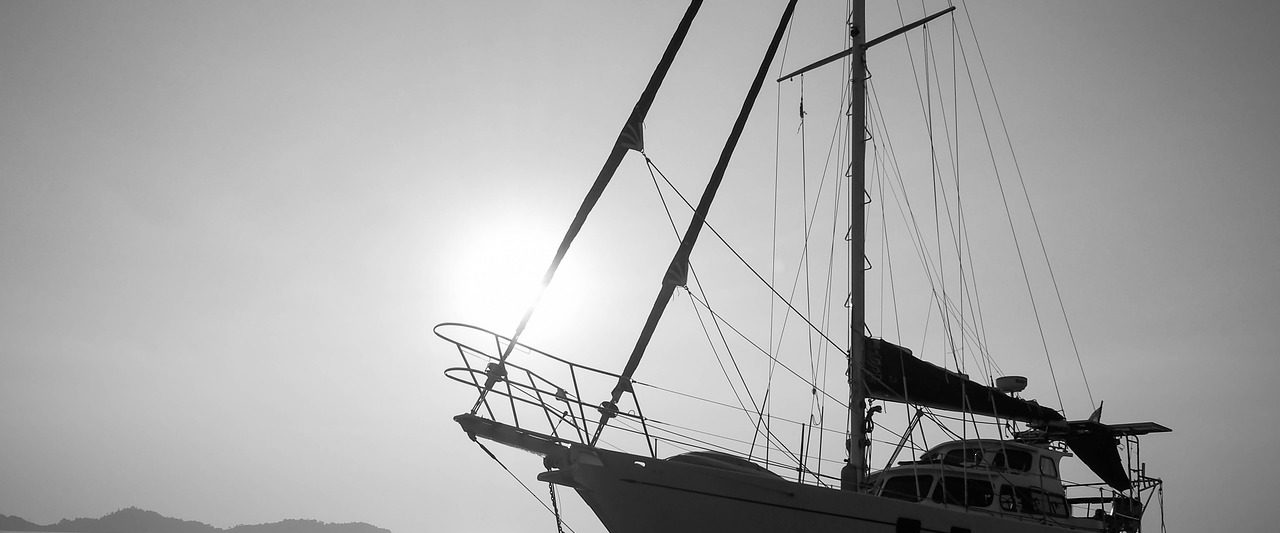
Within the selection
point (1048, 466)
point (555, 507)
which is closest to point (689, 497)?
point (555, 507)

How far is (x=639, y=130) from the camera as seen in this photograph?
40.2 ft

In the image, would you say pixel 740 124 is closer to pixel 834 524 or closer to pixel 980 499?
pixel 834 524

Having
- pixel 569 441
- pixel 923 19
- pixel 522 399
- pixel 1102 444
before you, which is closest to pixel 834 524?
pixel 569 441

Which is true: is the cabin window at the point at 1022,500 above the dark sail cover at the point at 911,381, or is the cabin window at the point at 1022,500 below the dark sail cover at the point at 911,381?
below

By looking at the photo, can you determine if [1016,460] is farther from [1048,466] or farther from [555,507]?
[555,507]

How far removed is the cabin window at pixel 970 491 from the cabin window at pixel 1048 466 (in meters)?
1.96

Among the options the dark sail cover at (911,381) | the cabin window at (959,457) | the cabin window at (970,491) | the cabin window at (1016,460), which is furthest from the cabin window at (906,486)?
the cabin window at (1016,460)

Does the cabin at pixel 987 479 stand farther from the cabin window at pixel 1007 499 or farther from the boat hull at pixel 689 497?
the boat hull at pixel 689 497

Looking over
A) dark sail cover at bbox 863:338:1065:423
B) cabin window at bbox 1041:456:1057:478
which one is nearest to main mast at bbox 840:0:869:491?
dark sail cover at bbox 863:338:1065:423

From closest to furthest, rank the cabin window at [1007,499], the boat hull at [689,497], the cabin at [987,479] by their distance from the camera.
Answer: the boat hull at [689,497], the cabin at [987,479], the cabin window at [1007,499]

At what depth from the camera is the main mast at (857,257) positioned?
14477 mm

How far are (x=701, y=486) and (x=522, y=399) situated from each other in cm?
303

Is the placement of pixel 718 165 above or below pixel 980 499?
above

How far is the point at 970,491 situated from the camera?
47.9ft
